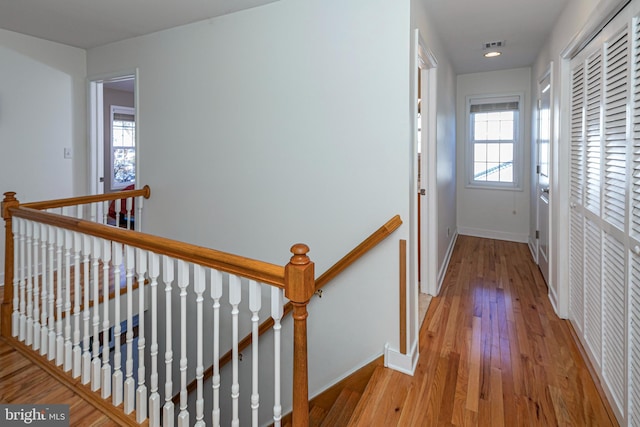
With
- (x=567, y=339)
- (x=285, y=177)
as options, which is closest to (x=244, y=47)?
(x=285, y=177)

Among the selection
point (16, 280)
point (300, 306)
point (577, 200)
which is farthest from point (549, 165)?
point (16, 280)

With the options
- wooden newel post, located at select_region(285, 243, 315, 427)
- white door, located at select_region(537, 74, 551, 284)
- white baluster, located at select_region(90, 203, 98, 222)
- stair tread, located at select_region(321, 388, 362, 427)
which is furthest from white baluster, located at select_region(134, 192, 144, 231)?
white door, located at select_region(537, 74, 551, 284)

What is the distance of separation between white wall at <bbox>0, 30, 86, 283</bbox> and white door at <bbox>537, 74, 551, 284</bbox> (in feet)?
15.5

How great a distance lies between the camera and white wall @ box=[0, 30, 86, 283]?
11.4ft

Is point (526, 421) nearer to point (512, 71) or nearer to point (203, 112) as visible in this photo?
point (203, 112)

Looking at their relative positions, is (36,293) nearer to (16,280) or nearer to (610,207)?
(16,280)

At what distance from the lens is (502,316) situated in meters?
2.93

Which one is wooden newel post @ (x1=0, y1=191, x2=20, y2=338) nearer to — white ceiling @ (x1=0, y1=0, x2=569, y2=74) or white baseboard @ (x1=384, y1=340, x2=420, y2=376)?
white ceiling @ (x1=0, y1=0, x2=569, y2=74)

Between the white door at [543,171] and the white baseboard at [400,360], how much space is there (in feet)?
6.69

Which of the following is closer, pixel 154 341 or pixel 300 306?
pixel 300 306

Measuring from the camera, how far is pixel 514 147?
208 inches

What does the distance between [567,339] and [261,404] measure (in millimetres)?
2320

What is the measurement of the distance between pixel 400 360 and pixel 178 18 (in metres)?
3.08

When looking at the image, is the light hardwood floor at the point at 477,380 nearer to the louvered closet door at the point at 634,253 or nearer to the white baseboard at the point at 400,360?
the white baseboard at the point at 400,360
